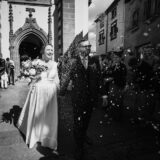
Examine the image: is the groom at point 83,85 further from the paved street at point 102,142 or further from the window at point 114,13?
the window at point 114,13

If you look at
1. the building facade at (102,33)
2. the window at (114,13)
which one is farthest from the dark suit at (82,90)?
the building facade at (102,33)

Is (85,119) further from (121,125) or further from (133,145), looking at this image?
(121,125)

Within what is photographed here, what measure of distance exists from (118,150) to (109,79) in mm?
2150

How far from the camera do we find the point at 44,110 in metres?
3.18

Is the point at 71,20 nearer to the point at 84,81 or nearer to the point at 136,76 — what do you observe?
the point at 136,76

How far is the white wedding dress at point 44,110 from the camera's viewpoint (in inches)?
125

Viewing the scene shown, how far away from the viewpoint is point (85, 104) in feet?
9.07

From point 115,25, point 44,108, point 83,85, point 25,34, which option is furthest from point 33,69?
point 115,25

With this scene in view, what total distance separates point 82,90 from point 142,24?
1094 centimetres

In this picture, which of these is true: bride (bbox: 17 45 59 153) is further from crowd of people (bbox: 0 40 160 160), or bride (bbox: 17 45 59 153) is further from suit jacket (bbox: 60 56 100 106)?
Answer: suit jacket (bbox: 60 56 100 106)

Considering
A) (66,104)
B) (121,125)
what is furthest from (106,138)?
(66,104)

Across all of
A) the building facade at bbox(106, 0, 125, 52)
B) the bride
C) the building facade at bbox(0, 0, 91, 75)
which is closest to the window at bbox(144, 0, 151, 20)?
the building facade at bbox(106, 0, 125, 52)

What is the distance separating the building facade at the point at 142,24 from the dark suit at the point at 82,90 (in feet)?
24.7

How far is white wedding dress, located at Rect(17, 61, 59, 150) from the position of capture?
10.4ft
